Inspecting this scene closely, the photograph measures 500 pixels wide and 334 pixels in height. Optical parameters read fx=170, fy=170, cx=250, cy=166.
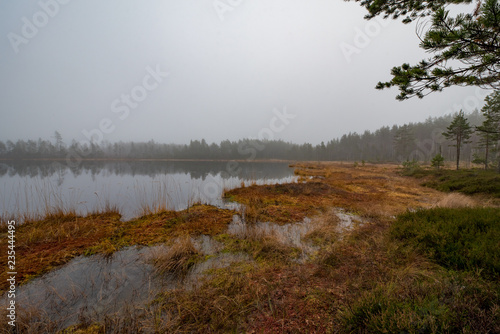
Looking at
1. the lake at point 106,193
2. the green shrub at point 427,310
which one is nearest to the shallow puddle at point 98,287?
the green shrub at point 427,310

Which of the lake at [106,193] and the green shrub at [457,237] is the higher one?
the green shrub at [457,237]

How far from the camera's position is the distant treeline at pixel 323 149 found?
192 feet

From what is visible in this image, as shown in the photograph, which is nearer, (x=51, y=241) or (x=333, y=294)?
(x=333, y=294)

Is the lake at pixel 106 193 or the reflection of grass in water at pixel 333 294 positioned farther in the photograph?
the lake at pixel 106 193

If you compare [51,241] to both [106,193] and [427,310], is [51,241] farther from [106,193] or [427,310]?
[106,193]

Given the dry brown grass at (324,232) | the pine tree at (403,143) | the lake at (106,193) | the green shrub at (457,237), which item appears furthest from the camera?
the pine tree at (403,143)

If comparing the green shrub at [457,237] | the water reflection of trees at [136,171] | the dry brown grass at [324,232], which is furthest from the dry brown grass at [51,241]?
the water reflection of trees at [136,171]

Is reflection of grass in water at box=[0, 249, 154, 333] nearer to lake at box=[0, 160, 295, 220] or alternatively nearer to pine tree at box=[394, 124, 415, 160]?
lake at box=[0, 160, 295, 220]

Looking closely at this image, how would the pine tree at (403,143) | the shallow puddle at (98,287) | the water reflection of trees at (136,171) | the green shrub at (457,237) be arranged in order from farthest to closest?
the pine tree at (403,143), the water reflection of trees at (136,171), the green shrub at (457,237), the shallow puddle at (98,287)

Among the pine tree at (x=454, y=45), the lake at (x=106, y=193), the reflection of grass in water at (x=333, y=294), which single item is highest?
the pine tree at (x=454, y=45)

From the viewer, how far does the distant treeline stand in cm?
5859

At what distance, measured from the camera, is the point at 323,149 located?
82.5m

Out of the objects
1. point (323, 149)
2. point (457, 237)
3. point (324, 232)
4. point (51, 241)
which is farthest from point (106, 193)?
point (323, 149)

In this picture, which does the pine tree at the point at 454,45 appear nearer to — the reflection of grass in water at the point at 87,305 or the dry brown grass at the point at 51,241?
the reflection of grass in water at the point at 87,305
